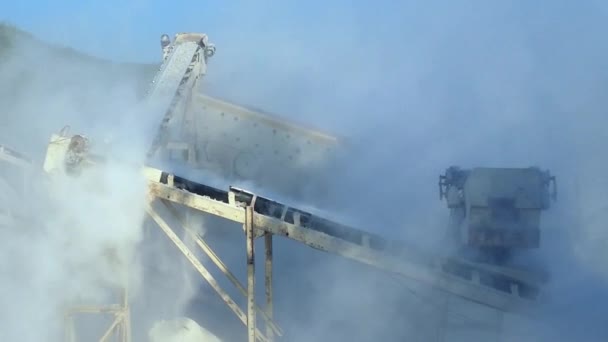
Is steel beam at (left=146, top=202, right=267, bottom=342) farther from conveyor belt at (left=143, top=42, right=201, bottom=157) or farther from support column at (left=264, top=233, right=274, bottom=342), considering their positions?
conveyor belt at (left=143, top=42, right=201, bottom=157)

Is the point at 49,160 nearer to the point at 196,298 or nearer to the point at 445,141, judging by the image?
the point at 196,298

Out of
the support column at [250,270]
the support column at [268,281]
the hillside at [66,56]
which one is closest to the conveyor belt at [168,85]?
the support column at [250,270]

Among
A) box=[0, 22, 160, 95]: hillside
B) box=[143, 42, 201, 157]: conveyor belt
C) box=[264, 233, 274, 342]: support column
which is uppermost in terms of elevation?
box=[0, 22, 160, 95]: hillside

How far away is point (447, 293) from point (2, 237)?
203 inches

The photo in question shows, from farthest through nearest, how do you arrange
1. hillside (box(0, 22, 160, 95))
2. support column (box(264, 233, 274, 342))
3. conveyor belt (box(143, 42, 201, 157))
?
hillside (box(0, 22, 160, 95)), conveyor belt (box(143, 42, 201, 157)), support column (box(264, 233, 274, 342))

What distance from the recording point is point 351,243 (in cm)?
787

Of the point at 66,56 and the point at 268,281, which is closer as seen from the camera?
the point at 268,281

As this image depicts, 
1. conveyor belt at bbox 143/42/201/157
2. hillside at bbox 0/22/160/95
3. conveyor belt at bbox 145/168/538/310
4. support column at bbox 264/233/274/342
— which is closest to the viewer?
conveyor belt at bbox 145/168/538/310

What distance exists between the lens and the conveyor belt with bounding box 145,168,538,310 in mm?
7764

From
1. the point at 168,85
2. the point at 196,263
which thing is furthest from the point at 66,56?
the point at 196,263

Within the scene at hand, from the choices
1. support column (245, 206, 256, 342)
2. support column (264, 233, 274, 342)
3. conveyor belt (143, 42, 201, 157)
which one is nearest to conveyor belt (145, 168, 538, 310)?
support column (245, 206, 256, 342)

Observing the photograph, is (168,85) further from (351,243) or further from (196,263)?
(351,243)

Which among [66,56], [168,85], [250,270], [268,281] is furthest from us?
[66,56]

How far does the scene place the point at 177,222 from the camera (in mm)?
8758
